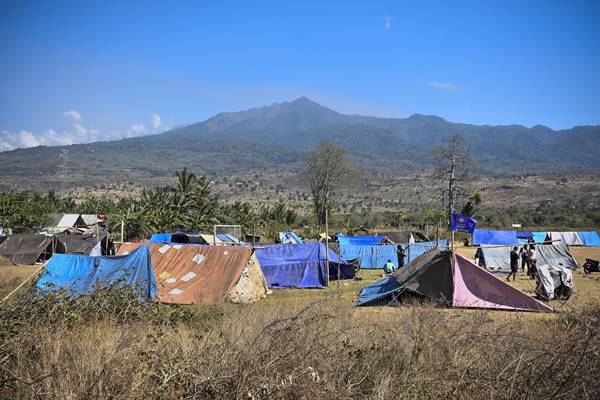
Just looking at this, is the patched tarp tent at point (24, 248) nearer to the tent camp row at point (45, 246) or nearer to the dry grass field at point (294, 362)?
the tent camp row at point (45, 246)

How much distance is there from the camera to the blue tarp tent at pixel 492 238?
34750mm

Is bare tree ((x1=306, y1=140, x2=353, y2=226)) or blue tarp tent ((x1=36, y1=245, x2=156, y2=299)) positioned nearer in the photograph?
blue tarp tent ((x1=36, y1=245, x2=156, y2=299))

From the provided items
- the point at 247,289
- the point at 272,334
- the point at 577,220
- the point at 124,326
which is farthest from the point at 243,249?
the point at 577,220

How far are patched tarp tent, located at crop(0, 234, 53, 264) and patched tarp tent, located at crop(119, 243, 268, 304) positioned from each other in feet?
48.3

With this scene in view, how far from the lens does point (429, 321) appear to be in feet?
23.1

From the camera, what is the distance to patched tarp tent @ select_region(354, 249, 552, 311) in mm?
14164

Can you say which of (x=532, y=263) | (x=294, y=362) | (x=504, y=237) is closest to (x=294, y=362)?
(x=294, y=362)

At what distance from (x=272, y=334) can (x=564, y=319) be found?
5.13m

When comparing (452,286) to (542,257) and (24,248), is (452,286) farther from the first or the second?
(24,248)

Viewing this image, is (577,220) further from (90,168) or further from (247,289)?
(90,168)

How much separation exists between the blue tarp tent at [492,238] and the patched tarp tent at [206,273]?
20729 millimetres

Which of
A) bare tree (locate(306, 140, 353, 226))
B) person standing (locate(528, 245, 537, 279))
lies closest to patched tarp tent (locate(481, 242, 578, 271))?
person standing (locate(528, 245, 537, 279))

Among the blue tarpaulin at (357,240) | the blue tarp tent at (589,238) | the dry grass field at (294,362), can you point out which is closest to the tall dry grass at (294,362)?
the dry grass field at (294,362)

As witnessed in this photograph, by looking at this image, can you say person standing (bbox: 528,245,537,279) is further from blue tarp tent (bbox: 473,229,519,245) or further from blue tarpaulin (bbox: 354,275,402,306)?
blue tarp tent (bbox: 473,229,519,245)
